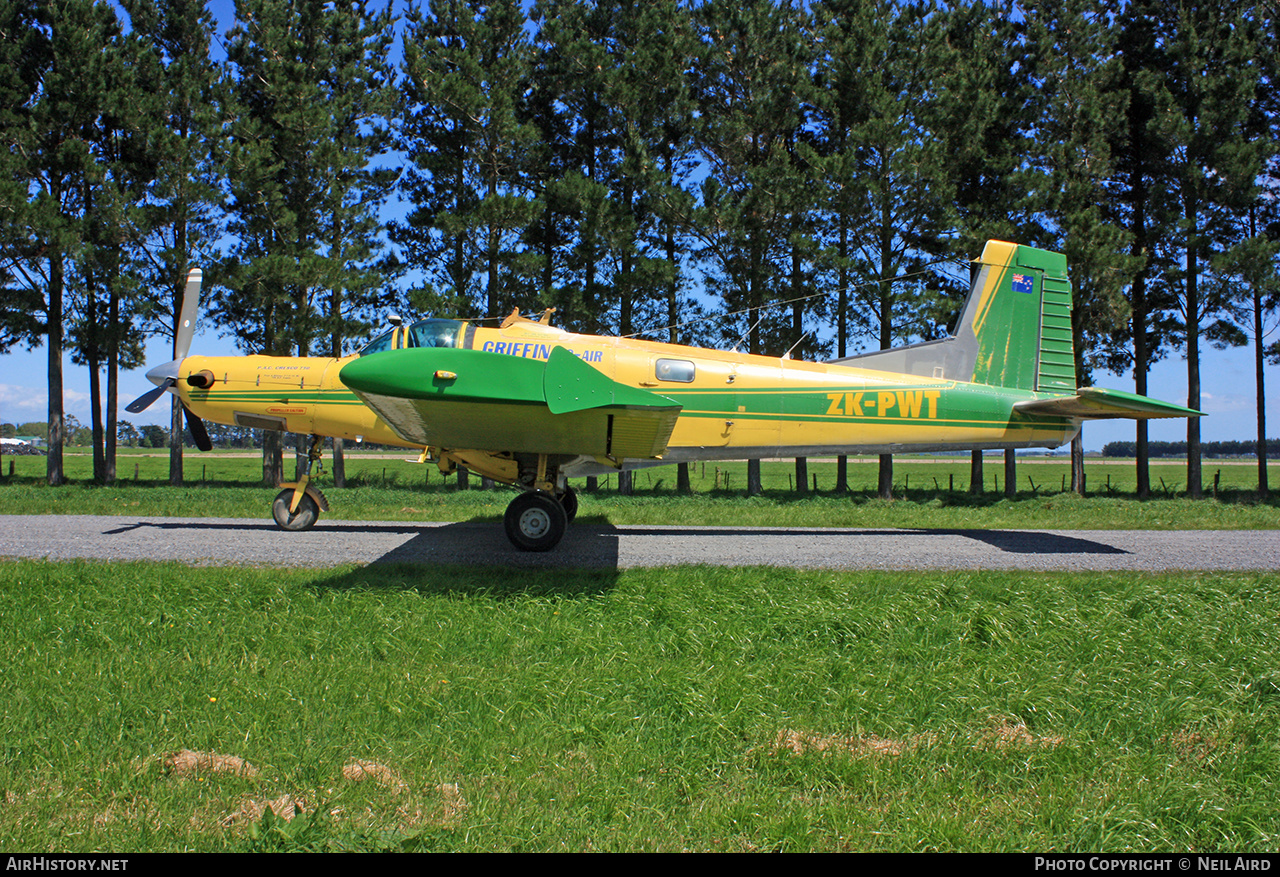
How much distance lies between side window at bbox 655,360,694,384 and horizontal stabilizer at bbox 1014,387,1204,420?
5252mm

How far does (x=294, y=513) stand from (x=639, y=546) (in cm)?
543

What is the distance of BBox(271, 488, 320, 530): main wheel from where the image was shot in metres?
10.7

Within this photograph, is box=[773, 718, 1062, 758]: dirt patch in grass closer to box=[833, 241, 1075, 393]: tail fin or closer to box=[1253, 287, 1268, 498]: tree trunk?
box=[833, 241, 1075, 393]: tail fin

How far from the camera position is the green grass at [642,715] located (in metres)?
3.19

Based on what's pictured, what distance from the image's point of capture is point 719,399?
1017 cm

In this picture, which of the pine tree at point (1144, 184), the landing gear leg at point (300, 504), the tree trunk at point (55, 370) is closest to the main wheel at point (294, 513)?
the landing gear leg at point (300, 504)

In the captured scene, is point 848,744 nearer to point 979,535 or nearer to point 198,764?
point 198,764

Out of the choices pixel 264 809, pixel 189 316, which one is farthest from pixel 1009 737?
pixel 189 316

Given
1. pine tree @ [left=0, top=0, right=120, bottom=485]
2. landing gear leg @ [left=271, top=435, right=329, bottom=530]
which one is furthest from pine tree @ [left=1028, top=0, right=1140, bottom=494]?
pine tree @ [left=0, top=0, right=120, bottom=485]

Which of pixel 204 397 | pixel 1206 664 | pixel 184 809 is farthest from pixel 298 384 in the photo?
pixel 1206 664

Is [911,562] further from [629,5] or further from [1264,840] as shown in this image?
[629,5]

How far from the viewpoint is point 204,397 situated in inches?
411

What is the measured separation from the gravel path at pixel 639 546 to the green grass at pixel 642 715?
164 centimetres

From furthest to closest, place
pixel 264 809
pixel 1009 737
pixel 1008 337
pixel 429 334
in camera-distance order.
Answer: pixel 1008 337, pixel 429 334, pixel 1009 737, pixel 264 809
